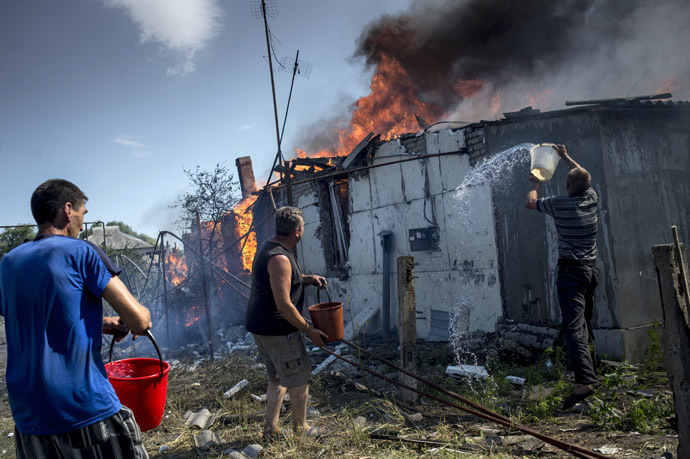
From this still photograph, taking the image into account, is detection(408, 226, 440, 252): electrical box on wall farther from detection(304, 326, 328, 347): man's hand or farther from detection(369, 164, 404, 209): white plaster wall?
detection(304, 326, 328, 347): man's hand

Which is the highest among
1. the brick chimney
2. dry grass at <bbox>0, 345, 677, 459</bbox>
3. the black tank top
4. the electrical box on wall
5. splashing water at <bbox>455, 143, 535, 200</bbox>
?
the brick chimney

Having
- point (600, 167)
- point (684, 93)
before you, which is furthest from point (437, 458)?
point (684, 93)

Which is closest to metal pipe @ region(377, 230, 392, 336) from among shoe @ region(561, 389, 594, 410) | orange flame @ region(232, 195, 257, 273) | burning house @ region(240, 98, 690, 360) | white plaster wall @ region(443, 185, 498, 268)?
burning house @ region(240, 98, 690, 360)

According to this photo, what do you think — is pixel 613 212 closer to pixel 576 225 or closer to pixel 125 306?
pixel 576 225

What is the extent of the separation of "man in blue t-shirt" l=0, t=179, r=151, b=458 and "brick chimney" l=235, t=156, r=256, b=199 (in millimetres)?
14258

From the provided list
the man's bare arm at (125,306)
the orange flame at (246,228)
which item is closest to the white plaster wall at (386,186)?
the orange flame at (246,228)

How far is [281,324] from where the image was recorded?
11.8 feet

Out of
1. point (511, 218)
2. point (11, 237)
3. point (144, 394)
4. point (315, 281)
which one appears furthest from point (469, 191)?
point (11, 237)

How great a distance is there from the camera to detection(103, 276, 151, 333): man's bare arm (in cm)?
214

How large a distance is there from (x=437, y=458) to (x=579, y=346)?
183cm

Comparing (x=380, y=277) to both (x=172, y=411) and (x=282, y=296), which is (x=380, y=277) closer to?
(x=172, y=411)

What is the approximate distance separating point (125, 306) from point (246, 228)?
40.4ft

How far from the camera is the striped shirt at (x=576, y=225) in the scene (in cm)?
448

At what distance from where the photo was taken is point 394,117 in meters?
15.8
